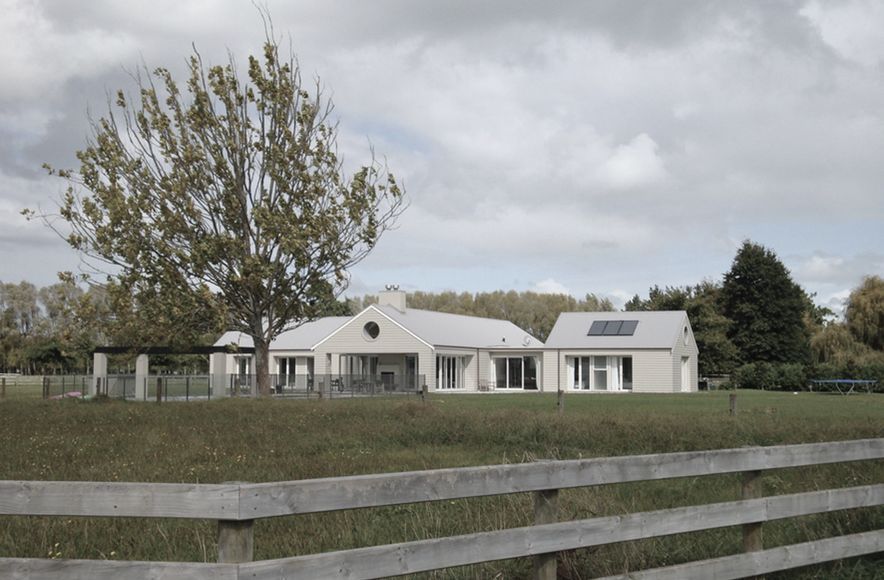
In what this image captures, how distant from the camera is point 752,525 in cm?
605

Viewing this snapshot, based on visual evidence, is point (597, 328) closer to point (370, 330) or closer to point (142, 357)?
point (370, 330)

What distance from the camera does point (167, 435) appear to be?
15.5 metres

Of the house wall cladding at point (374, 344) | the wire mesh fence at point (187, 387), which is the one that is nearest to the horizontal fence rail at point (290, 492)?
the wire mesh fence at point (187, 387)

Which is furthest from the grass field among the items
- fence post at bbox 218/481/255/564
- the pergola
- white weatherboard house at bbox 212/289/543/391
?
white weatherboard house at bbox 212/289/543/391

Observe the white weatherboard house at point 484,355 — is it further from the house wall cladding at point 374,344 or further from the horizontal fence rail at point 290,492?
the horizontal fence rail at point 290,492

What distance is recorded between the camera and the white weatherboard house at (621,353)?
5072 centimetres

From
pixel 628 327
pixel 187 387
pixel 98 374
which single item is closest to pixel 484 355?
pixel 628 327

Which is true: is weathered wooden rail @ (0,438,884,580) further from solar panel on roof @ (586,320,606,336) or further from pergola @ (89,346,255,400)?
solar panel on roof @ (586,320,606,336)

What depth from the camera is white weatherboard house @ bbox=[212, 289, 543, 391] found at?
50.5m

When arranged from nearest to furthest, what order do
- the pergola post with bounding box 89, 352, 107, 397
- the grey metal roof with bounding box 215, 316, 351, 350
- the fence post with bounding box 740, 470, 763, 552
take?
1. the fence post with bounding box 740, 470, 763, 552
2. the pergola post with bounding box 89, 352, 107, 397
3. the grey metal roof with bounding box 215, 316, 351, 350

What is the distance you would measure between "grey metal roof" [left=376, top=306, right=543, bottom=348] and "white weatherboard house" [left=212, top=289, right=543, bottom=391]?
0.27ft

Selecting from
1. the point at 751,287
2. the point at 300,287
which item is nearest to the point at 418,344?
the point at 300,287

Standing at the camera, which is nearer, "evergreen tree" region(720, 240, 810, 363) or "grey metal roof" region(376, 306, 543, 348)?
"grey metal roof" region(376, 306, 543, 348)

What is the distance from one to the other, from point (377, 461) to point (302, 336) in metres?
45.1
